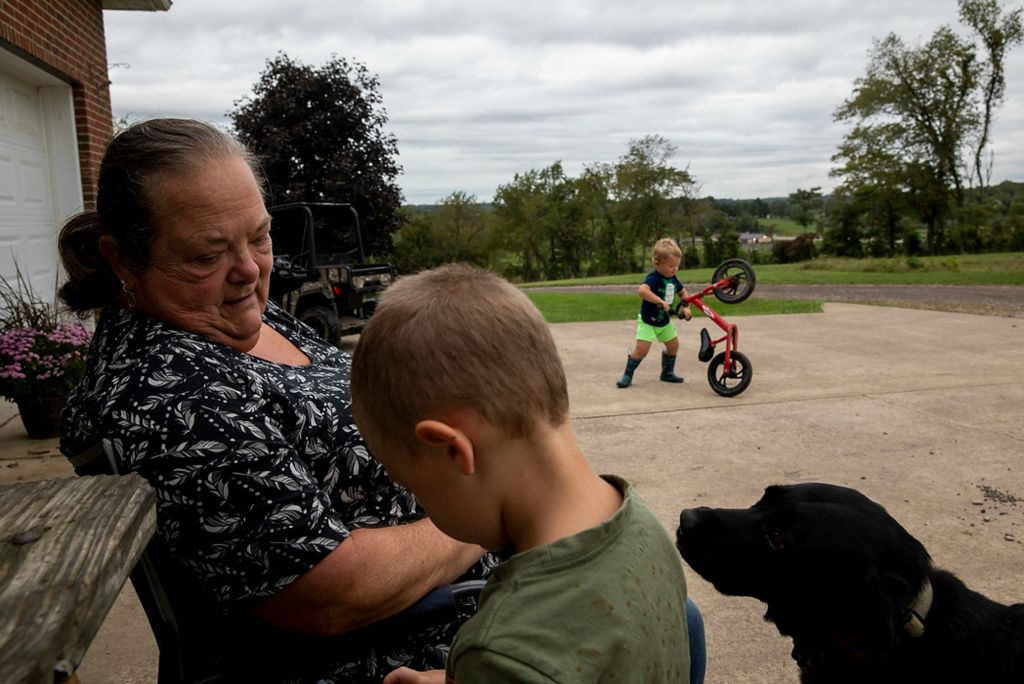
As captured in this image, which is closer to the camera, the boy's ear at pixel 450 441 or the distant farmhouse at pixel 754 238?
the boy's ear at pixel 450 441

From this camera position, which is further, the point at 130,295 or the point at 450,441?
the point at 130,295

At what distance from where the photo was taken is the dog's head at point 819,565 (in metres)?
1.93

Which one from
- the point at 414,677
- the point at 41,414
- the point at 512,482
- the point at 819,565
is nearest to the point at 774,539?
the point at 819,565

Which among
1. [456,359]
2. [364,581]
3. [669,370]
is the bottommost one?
[669,370]

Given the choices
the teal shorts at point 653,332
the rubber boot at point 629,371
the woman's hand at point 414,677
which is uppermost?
the woman's hand at point 414,677

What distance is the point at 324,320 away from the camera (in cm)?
931

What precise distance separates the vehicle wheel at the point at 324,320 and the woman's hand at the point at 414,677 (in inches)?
321

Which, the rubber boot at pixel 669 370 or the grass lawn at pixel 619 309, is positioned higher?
the rubber boot at pixel 669 370

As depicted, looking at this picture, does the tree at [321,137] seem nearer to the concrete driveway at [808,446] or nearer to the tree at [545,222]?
the concrete driveway at [808,446]

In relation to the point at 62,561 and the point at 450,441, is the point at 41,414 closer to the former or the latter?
the point at 62,561

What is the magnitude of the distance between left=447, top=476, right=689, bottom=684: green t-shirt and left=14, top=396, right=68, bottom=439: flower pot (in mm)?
5101

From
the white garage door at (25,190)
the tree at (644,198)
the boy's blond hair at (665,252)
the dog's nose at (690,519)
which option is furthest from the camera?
the tree at (644,198)

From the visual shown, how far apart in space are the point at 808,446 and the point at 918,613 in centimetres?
324

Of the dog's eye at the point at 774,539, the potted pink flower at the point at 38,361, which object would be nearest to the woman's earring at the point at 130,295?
the dog's eye at the point at 774,539
